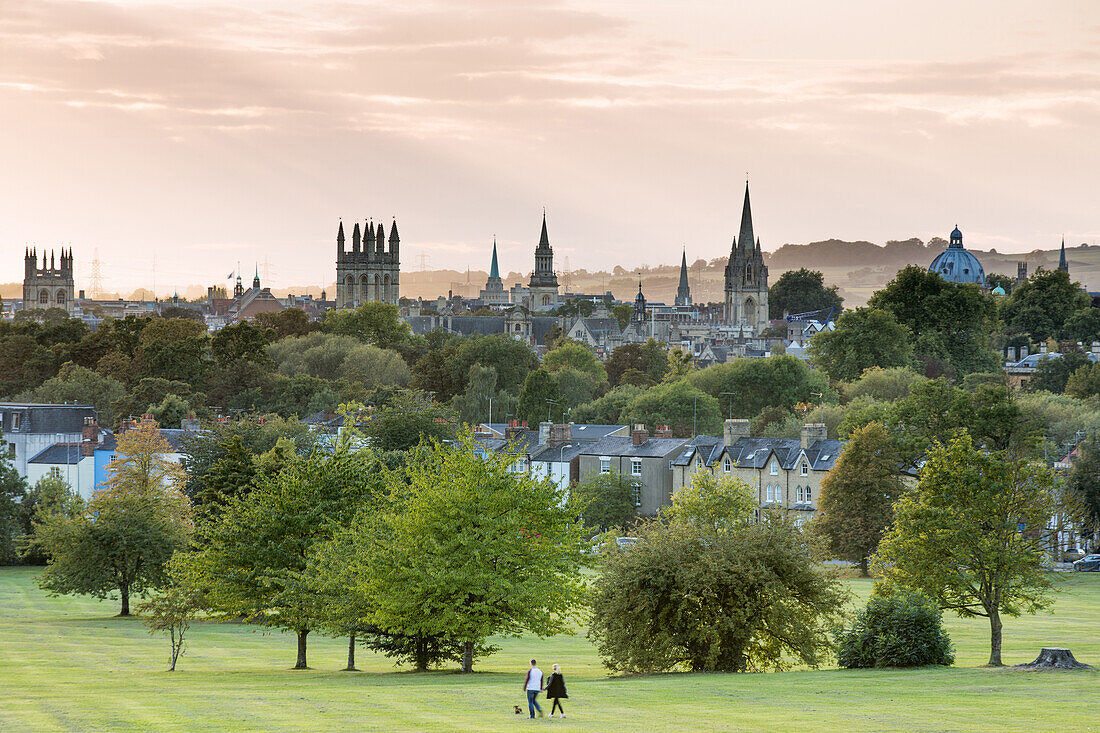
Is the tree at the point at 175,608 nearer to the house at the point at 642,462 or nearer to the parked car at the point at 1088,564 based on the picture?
the house at the point at 642,462

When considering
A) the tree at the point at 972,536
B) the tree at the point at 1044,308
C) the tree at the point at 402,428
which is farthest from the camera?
the tree at the point at 1044,308

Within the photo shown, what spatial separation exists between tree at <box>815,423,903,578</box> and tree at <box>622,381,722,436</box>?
38339 millimetres

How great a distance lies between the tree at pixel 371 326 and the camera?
177500 millimetres

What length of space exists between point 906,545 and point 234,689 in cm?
1745

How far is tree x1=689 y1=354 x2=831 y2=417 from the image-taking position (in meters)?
121

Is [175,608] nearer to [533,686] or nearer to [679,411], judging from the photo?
[533,686]

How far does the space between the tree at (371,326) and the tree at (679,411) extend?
68.0 meters

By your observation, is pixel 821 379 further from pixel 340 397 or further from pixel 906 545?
pixel 906 545

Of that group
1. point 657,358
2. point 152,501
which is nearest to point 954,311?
point 657,358

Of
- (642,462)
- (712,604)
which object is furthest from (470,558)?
(642,462)

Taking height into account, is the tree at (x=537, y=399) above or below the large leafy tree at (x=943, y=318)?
below

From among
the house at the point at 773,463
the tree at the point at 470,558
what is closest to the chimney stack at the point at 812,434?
the house at the point at 773,463

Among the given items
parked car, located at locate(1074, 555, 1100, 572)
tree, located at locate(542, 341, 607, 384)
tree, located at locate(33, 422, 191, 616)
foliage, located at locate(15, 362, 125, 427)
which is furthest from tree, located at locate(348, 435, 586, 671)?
tree, located at locate(542, 341, 607, 384)

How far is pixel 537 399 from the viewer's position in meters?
123
